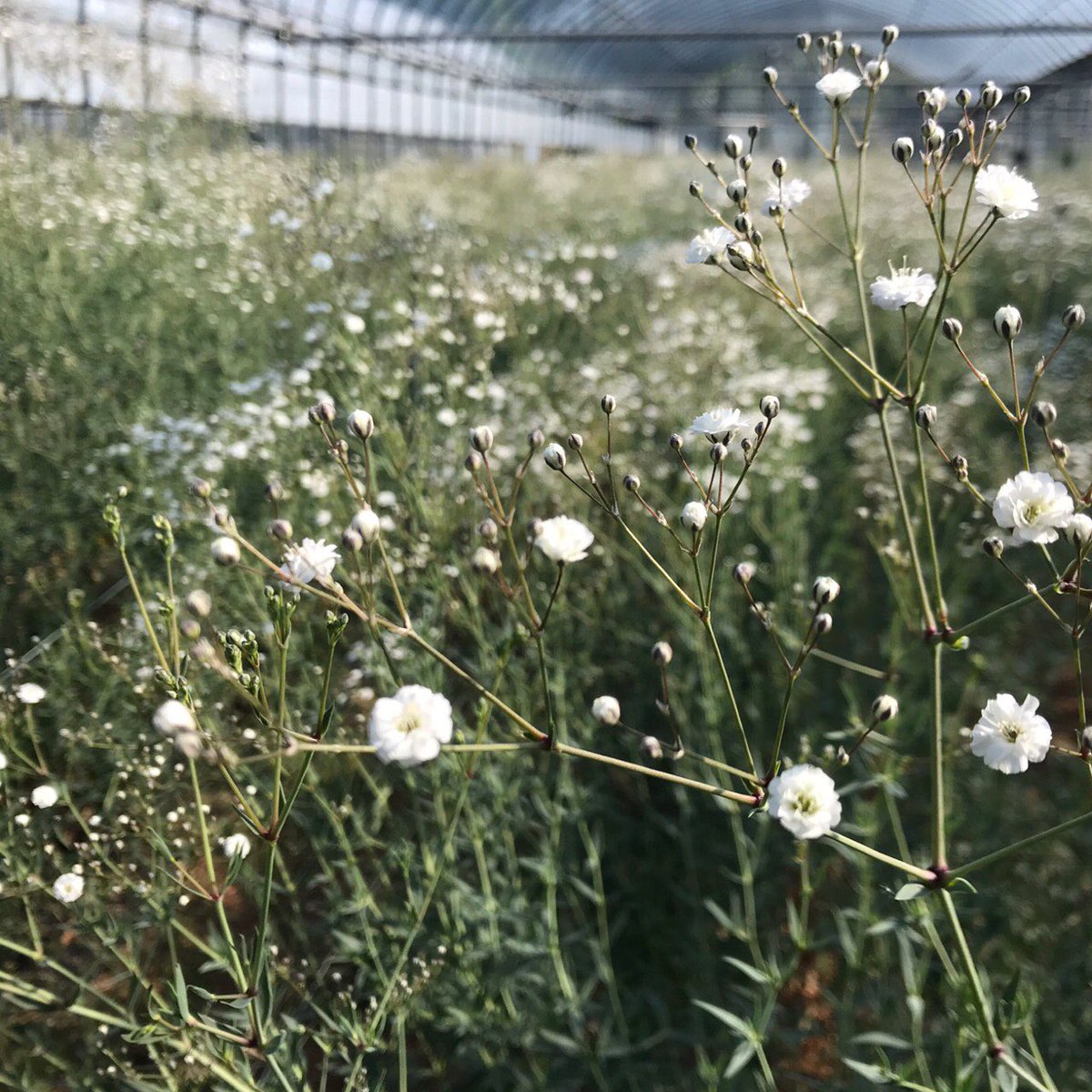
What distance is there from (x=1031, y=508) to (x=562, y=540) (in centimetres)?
63

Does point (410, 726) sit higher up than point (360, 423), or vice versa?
point (360, 423)

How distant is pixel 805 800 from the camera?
1.13 metres

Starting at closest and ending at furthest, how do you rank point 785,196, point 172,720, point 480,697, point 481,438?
point 172,720
point 481,438
point 785,196
point 480,697

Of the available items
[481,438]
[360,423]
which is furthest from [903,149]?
[360,423]

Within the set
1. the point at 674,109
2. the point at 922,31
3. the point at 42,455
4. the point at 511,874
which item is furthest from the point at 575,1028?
the point at 674,109

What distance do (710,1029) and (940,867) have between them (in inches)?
57.1

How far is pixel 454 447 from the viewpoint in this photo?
9.84 ft

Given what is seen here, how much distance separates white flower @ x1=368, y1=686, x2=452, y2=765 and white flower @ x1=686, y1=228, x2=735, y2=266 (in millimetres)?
860

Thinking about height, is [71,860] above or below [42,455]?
below

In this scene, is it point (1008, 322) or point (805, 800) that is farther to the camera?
point (1008, 322)

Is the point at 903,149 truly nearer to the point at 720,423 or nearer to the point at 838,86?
the point at 838,86

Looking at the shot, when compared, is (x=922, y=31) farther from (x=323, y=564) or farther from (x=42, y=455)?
(x=323, y=564)

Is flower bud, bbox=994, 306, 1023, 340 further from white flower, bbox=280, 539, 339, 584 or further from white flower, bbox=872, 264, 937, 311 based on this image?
white flower, bbox=280, 539, 339, 584

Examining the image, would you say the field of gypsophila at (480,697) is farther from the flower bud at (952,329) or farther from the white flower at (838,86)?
the white flower at (838,86)
